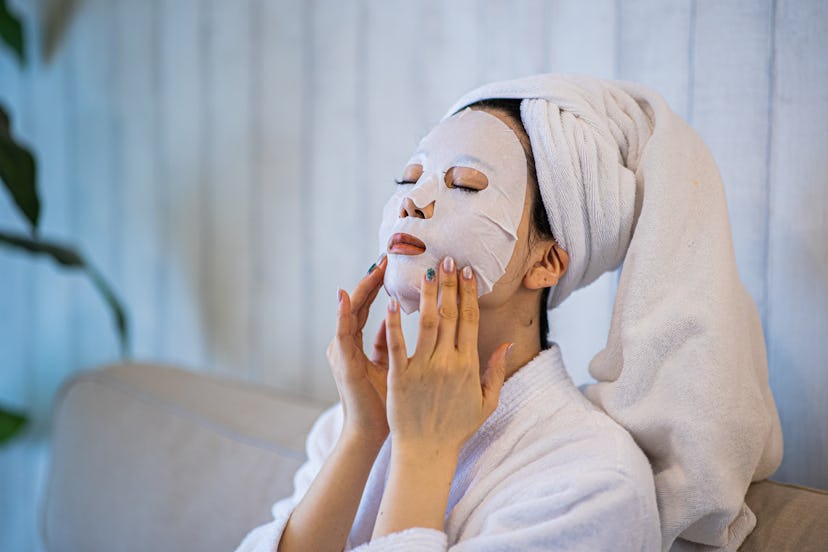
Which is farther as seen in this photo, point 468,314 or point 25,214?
point 25,214

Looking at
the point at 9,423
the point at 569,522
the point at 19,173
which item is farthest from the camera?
the point at 9,423

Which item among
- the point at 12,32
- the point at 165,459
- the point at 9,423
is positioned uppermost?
the point at 12,32

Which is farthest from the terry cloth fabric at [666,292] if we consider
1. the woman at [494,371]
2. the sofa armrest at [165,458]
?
the sofa armrest at [165,458]

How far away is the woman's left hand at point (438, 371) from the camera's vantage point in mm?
793

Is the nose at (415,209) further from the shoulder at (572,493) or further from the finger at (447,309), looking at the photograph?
the shoulder at (572,493)

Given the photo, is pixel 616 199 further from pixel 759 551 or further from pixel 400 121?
pixel 400 121

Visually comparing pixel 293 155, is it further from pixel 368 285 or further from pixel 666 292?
pixel 666 292

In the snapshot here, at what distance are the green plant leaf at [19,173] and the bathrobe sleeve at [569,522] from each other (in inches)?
45.8

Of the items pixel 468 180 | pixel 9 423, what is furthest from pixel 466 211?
pixel 9 423

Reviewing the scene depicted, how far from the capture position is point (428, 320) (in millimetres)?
785

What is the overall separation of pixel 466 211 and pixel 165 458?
0.79 meters

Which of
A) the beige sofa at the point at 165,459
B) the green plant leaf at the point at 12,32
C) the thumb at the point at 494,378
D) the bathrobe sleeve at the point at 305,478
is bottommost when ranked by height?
the beige sofa at the point at 165,459

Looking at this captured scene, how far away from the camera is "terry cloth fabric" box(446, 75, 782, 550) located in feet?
2.60

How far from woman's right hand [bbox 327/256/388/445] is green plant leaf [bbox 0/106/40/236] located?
0.97 metres
